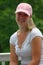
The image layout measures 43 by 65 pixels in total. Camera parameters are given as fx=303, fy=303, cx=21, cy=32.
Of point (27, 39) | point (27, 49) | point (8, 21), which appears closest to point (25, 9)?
point (27, 39)

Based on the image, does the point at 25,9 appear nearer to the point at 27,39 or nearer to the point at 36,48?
the point at 27,39

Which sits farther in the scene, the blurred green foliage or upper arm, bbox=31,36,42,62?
the blurred green foliage

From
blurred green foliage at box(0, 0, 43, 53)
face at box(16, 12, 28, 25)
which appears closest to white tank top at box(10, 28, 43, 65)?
face at box(16, 12, 28, 25)

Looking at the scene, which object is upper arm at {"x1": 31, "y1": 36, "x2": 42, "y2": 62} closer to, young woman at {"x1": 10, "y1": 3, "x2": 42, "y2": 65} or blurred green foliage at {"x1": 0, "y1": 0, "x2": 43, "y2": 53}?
young woman at {"x1": 10, "y1": 3, "x2": 42, "y2": 65}

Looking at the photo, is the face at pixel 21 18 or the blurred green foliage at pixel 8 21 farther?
the blurred green foliage at pixel 8 21

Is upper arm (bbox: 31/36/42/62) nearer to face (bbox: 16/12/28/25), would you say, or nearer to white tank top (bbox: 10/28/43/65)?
white tank top (bbox: 10/28/43/65)

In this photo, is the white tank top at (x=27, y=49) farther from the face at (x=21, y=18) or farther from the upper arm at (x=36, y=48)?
the face at (x=21, y=18)

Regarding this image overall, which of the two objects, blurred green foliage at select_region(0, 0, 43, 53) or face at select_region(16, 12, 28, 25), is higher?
face at select_region(16, 12, 28, 25)

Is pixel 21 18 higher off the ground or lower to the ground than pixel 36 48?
higher

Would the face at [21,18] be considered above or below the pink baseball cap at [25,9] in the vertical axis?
below

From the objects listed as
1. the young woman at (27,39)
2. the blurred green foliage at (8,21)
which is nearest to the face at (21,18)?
the young woman at (27,39)

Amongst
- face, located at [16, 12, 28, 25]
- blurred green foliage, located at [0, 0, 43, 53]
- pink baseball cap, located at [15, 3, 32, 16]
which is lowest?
blurred green foliage, located at [0, 0, 43, 53]

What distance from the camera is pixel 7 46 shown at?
23.2ft

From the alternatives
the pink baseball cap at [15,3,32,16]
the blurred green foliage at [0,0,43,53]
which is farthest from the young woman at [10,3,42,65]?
the blurred green foliage at [0,0,43,53]
